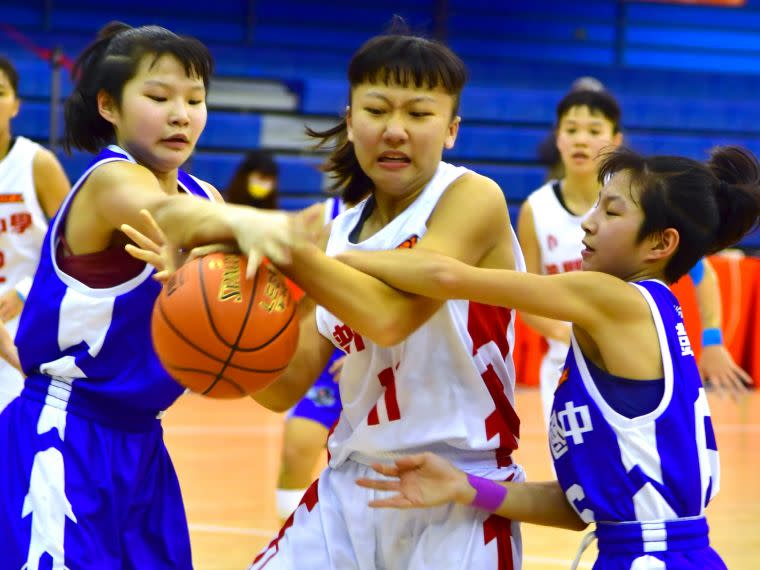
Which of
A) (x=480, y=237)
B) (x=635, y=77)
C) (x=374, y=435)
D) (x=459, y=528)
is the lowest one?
(x=459, y=528)

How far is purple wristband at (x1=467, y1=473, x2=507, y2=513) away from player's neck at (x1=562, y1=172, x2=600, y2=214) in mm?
3296

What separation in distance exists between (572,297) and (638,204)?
33cm

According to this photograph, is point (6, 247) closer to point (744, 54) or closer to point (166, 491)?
point (166, 491)

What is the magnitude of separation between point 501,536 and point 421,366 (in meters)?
0.43

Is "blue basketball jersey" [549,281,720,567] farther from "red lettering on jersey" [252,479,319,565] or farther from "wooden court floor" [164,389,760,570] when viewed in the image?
"wooden court floor" [164,389,760,570]

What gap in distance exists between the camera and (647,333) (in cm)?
278

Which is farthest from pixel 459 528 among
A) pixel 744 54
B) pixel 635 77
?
pixel 744 54

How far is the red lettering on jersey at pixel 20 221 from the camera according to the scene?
5.30m

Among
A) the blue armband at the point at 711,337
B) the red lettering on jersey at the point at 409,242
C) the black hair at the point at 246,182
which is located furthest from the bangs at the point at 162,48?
the black hair at the point at 246,182

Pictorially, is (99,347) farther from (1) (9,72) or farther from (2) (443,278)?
(1) (9,72)

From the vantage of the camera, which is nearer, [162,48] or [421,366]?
[421,366]

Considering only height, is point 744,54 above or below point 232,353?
above

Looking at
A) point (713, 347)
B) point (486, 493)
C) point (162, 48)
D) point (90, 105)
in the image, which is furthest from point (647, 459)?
point (713, 347)

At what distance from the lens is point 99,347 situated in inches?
118
